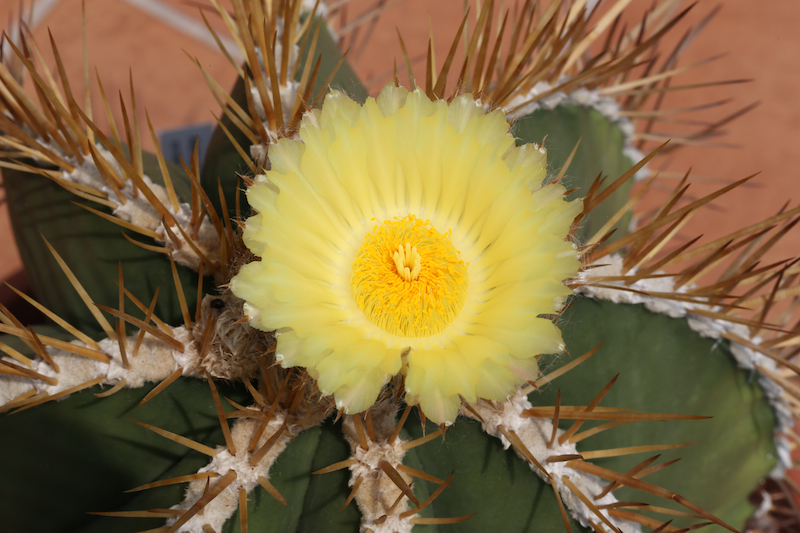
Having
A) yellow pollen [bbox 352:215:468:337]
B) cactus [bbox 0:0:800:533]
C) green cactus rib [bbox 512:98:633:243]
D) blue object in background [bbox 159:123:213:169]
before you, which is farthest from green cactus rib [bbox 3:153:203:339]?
blue object in background [bbox 159:123:213:169]

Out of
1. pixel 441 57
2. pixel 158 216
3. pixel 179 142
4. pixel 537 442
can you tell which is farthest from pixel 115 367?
pixel 441 57

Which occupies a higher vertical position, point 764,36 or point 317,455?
point 764,36

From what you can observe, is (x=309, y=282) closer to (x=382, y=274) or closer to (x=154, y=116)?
(x=382, y=274)

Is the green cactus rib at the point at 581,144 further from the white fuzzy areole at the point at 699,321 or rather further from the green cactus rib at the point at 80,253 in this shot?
the green cactus rib at the point at 80,253

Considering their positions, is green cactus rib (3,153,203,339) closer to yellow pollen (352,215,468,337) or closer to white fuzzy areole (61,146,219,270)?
white fuzzy areole (61,146,219,270)

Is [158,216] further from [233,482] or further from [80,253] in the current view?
[233,482]

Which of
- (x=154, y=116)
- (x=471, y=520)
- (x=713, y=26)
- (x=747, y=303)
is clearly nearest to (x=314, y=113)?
(x=471, y=520)
